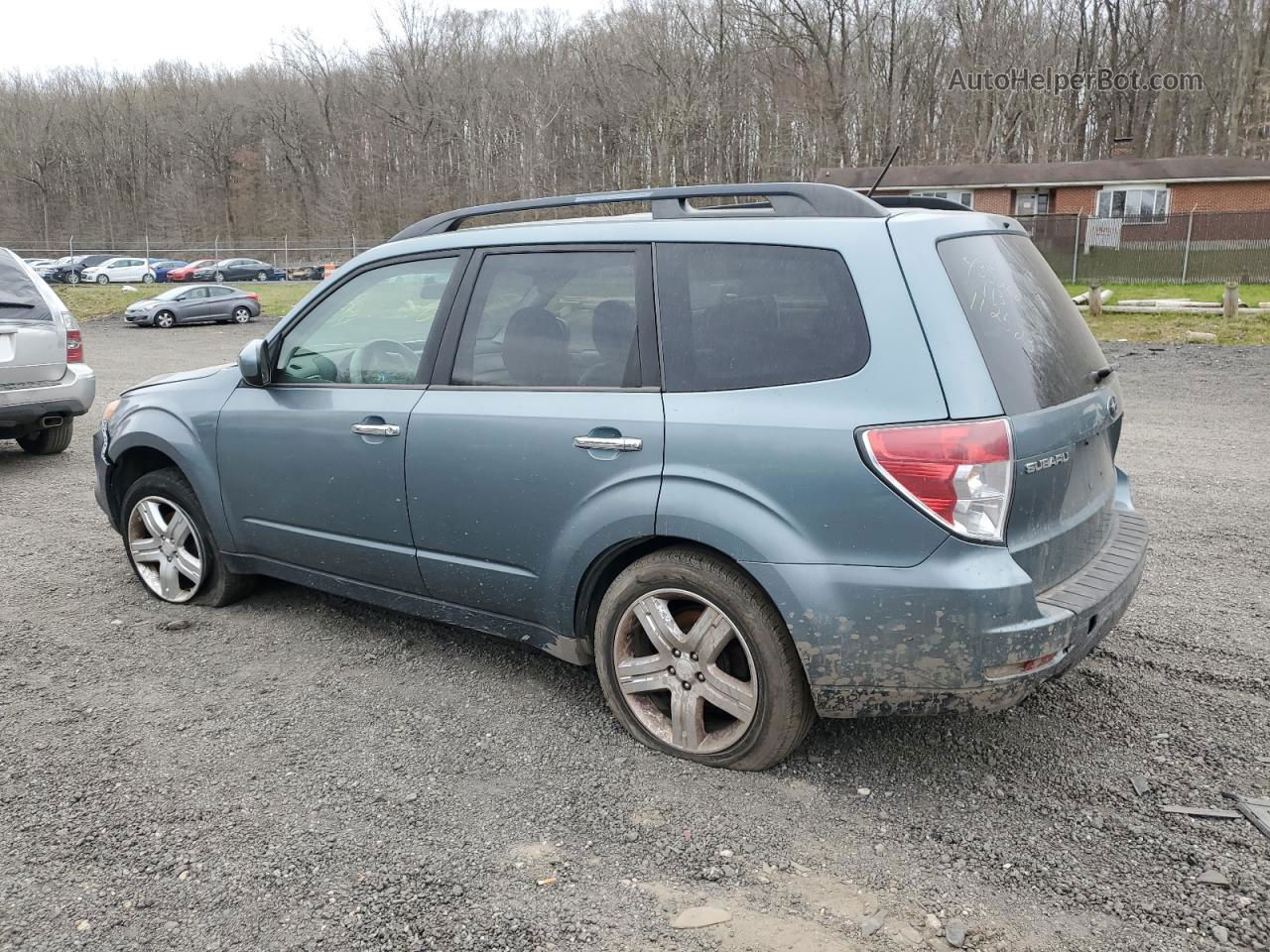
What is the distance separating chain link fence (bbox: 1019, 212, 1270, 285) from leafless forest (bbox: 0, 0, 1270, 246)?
92.8ft

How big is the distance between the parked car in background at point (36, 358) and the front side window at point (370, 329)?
4799mm

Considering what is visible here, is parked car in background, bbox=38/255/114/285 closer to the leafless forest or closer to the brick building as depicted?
the leafless forest

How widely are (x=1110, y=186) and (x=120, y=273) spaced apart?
44.7 m

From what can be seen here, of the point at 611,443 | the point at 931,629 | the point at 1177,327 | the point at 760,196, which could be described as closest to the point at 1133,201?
the point at 1177,327

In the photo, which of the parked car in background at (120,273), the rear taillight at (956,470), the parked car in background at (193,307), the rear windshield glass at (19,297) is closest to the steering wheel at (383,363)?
the rear taillight at (956,470)

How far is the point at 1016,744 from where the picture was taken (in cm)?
357

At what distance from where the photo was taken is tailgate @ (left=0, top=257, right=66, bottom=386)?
802cm

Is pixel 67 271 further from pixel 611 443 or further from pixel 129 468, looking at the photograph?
pixel 611 443

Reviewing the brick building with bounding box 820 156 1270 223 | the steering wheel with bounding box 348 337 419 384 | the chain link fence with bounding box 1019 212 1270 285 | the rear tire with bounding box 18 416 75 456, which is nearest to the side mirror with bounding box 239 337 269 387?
the steering wheel with bounding box 348 337 419 384

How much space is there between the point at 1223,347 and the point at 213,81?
91.4m

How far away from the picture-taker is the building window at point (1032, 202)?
40500 mm

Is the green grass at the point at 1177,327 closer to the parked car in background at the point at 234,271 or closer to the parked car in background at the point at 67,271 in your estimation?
the parked car in background at the point at 234,271

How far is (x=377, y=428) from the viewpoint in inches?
158

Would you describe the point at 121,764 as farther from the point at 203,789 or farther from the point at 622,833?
the point at 622,833
